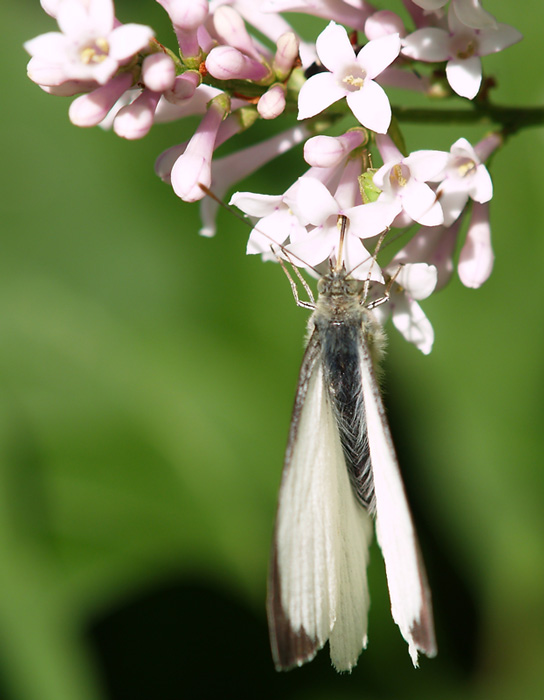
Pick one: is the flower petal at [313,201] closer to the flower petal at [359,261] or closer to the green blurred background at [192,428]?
the flower petal at [359,261]

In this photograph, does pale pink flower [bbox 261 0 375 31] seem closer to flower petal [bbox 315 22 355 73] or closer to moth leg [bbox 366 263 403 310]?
flower petal [bbox 315 22 355 73]

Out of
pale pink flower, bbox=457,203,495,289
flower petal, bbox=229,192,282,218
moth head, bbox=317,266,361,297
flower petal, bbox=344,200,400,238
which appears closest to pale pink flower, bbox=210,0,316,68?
flower petal, bbox=229,192,282,218

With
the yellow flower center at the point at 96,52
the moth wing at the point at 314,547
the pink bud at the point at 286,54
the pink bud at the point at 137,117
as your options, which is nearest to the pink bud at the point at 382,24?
the pink bud at the point at 286,54

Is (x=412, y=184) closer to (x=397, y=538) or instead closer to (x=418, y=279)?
(x=418, y=279)

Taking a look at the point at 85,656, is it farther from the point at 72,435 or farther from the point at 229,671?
the point at 72,435

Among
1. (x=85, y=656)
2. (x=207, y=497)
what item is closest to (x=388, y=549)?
(x=207, y=497)

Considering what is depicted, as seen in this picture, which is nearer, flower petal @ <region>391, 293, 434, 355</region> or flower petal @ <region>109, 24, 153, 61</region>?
flower petal @ <region>109, 24, 153, 61</region>

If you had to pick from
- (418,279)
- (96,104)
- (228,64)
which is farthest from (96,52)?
(418,279)
